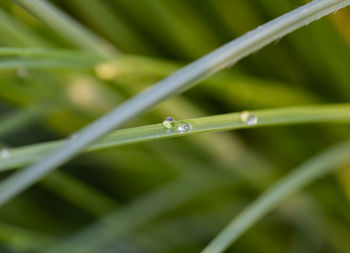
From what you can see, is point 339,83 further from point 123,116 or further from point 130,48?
point 123,116

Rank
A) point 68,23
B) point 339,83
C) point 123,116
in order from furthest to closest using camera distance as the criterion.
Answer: point 339,83, point 68,23, point 123,116

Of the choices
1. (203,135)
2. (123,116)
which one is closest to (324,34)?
(203,135)

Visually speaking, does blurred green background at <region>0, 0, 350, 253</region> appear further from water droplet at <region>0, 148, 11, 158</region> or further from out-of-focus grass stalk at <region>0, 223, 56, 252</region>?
water droplet at <region>0, 148, 11, 158</region>

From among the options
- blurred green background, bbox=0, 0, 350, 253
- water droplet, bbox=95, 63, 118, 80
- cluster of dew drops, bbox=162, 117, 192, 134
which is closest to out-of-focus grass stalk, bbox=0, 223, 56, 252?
blurred green background, bbox=0, 0, 350, 253

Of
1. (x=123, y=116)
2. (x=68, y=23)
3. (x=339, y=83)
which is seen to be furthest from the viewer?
(x=339, y=83)

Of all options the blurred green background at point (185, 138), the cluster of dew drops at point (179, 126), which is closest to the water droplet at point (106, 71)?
the blurred green background at point (185, 138)

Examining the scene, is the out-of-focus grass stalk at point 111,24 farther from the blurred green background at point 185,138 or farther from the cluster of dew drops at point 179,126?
the cluster of dew drops at point 179,126
